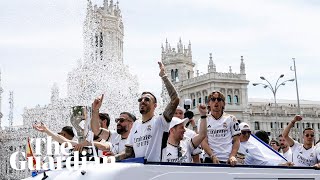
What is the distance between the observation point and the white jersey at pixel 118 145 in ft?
18.8

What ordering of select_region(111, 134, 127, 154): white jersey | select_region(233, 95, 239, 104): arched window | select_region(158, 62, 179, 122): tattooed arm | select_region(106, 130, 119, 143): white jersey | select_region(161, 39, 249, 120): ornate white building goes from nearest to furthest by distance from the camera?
select_region(158, 62, 179, 122): tattooed arm < select_region(111, 134, 127, 154): white jersey < select_region(106, 130, 119, 143): white jersey < select_region(161, 39, 249, 120): ornate white building < select_region(233, 95, 239, 104): arched window

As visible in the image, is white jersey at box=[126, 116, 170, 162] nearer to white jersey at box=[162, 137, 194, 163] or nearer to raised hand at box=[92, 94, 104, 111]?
white jersey at box=[162, 137, 194, 163]

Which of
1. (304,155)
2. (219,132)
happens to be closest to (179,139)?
(219,132)

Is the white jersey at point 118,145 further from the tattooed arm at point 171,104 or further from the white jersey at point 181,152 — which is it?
the tattooed arm at point 171,104

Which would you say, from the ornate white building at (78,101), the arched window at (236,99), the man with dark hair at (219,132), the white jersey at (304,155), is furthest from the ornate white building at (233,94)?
the man with dark hair at (219,132)

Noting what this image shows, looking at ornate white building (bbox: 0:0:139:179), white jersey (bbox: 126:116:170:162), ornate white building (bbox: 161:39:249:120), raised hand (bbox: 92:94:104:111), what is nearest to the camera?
white jersey (bbox: 126:116:170:162)

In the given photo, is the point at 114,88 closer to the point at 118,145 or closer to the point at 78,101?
the point at 78,101

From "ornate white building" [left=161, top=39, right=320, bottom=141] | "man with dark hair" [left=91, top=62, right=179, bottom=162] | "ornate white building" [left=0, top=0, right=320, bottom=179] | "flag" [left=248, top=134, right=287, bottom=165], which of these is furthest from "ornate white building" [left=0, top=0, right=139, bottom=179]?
"ornate white building" [left=161, top=39, right=320, bottom=141]

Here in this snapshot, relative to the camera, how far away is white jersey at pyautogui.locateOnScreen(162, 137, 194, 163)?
5.22 metres

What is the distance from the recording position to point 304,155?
676 centimetres

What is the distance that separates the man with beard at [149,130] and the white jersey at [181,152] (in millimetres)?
422

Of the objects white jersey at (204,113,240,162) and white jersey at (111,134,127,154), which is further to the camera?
white jersey at (111,134,127,154)

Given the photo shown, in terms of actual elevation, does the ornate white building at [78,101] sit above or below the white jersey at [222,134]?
above

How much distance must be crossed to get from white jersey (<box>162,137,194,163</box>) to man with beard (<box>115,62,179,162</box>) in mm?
422
